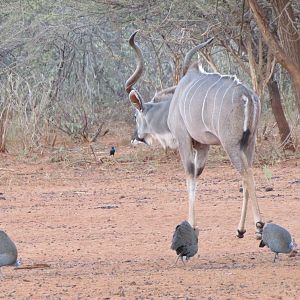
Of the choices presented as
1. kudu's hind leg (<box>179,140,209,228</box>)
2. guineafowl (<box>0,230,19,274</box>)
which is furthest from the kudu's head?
guineafowl (<box>0,230,19,274</box>)

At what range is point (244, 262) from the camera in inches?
296

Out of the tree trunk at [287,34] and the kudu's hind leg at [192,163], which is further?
the tree trunk at [287,34]

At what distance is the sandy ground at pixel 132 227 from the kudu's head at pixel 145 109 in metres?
0.93

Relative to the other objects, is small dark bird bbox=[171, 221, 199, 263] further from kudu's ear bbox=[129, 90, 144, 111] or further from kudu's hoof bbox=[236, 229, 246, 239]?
kudu's ear bbox=[129, 90, 144, 111]

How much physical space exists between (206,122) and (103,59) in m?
13.6

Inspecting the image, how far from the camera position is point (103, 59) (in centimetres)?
2238

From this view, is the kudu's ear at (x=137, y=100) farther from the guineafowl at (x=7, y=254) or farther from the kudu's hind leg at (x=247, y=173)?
the guineafowl at (x=7, y=254)

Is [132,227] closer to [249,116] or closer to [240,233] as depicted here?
[240,233]

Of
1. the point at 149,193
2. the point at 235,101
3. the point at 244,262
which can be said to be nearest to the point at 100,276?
the point at 244,262

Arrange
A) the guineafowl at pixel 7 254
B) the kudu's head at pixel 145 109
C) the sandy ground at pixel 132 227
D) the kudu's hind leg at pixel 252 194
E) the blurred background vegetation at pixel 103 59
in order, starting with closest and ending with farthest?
1. the sandy ground at pixel 132 227
2. the guineafowl at pixel 7 254
3. the kudu's hind leg at pixel 252 194
4. the kudu's head at pixel 145 109
5. the blurred background vegetation at pixel 103 59

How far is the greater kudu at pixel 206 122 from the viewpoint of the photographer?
8.43 meters

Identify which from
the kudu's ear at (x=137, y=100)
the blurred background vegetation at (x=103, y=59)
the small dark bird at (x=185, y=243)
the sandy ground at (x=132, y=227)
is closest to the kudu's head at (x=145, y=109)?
the kudu's ear at (x=137, y=100)

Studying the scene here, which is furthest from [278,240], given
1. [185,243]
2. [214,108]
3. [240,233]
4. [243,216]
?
[214,108]

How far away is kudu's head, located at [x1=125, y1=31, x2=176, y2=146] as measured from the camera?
10828mm
